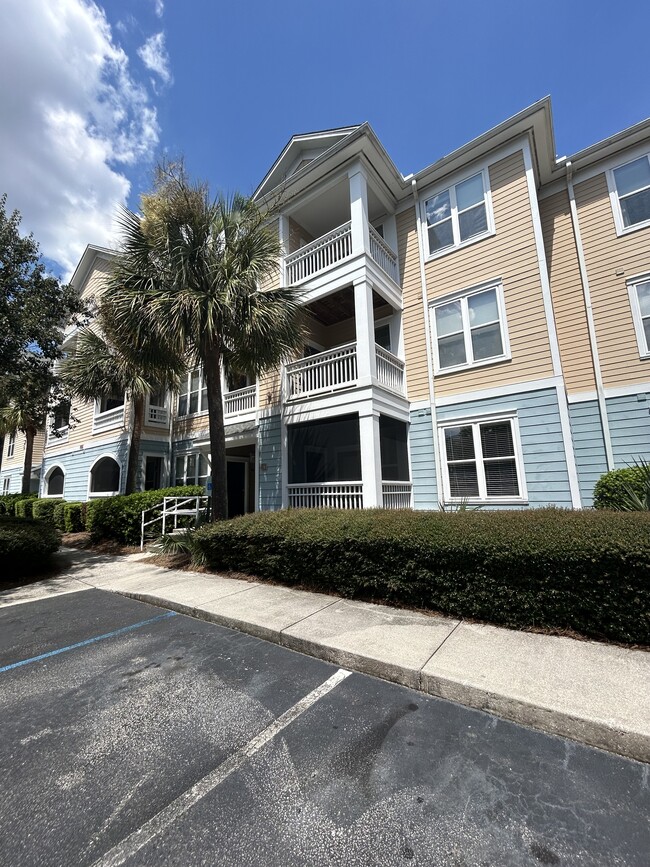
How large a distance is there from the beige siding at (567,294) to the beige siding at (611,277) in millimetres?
274

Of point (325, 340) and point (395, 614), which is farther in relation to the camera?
point (325, 340)

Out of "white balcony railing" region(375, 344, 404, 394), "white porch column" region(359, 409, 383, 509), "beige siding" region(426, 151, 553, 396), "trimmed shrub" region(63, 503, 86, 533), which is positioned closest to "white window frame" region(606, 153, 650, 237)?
"beige siding" region(426, 151, 553, 396)

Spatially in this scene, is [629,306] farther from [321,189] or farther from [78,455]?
[78,455]

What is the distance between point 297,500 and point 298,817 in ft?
28.4

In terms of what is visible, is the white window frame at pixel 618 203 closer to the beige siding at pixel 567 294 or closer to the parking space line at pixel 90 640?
the beige siding at pixel 567 294

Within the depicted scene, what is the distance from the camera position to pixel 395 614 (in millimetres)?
5062

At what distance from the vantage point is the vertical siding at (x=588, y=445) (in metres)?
8.77

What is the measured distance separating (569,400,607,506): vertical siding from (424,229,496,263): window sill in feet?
16.3

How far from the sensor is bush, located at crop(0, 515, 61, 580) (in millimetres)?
7863

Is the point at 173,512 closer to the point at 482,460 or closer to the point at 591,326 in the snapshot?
the point at 482,460

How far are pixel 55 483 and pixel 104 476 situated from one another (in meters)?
6.17

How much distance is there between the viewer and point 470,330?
10273 mm

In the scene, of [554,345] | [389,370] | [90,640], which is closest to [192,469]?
[389,370]

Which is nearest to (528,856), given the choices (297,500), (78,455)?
(297,500)
